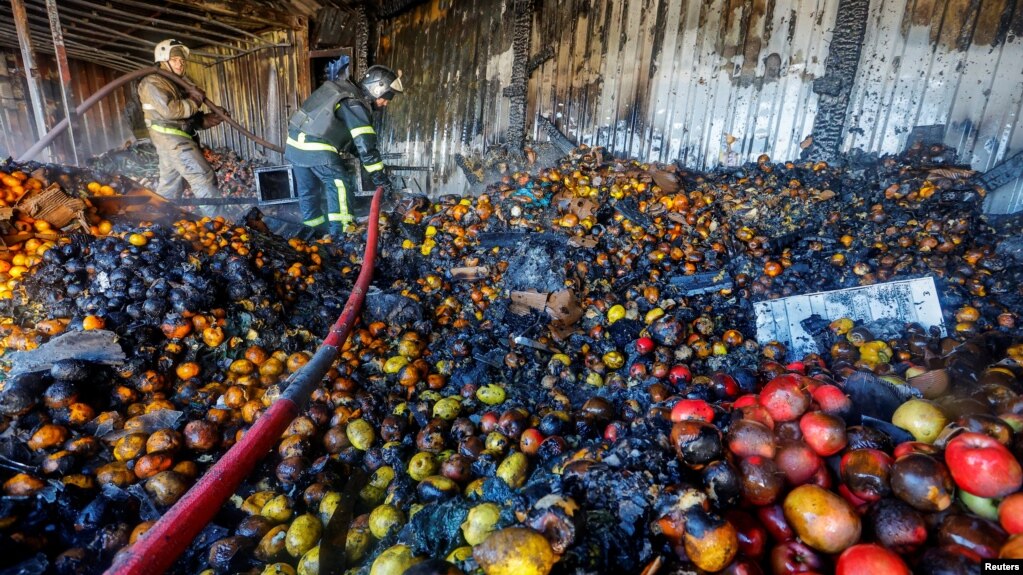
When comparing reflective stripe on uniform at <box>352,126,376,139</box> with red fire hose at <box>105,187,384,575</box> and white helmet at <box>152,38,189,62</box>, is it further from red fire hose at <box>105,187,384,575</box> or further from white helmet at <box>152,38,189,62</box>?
red fire hose at <box>105,187,384,575</box>

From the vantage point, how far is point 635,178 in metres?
5.79

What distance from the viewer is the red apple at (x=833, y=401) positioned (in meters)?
2.03

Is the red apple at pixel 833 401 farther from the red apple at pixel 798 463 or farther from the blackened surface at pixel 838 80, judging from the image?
the blackened surface at pixel 838 80

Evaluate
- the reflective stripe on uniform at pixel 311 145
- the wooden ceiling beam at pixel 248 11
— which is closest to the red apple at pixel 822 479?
the reflective stripe on uniform at pixel 311 145

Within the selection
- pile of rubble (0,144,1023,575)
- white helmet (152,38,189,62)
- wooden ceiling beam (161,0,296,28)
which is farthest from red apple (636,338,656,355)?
wooden ceiling beam (161,0,296,28)

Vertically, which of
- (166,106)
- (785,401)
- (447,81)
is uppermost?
(447,81)

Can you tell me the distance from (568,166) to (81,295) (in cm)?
560

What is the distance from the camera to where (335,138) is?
6.25m

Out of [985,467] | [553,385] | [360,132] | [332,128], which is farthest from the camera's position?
[332,128]

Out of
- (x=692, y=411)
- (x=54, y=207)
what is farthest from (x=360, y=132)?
(x=692, y=411)

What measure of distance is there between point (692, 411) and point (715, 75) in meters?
5.73

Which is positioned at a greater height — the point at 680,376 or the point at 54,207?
the point at 54,207
